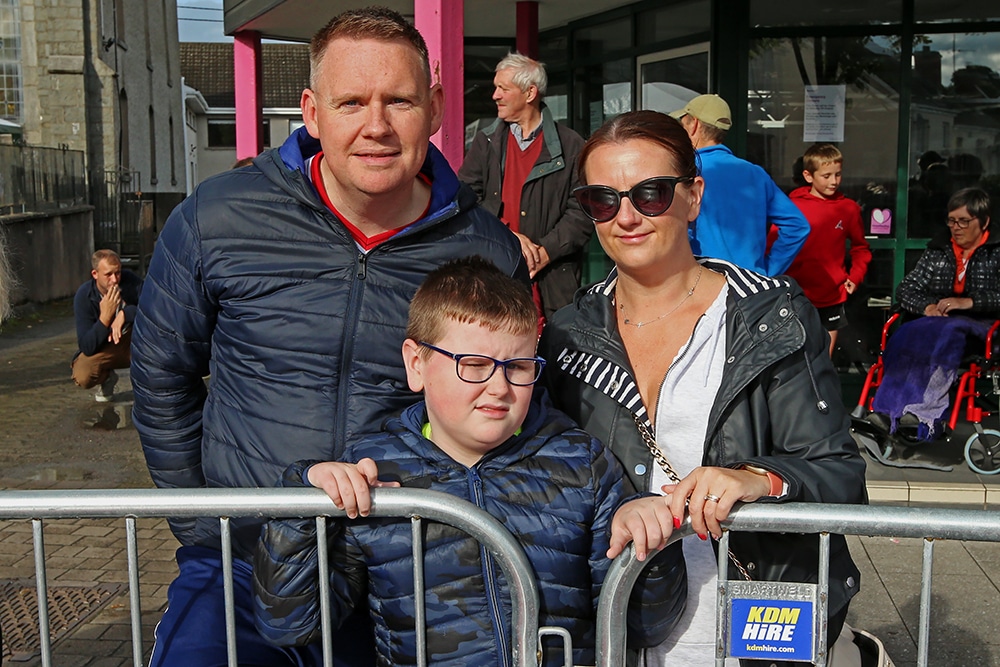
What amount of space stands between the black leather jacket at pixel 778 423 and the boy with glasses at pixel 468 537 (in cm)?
18

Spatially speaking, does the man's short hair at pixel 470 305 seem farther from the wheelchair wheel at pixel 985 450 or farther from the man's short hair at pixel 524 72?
the wheelchair wheel at pixel 985 450

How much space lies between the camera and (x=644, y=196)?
2.44m

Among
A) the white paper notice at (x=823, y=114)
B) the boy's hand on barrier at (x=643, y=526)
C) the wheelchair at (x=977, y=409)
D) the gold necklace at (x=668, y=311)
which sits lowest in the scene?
the wheelchair at (x=977, y=409)

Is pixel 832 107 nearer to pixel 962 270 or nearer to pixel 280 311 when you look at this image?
pixel 962 270

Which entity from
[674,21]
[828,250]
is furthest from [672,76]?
[828,250]

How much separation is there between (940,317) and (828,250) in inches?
36.5

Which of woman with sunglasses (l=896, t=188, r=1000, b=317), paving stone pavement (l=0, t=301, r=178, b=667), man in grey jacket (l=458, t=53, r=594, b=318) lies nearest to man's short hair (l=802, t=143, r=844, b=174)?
woman with sunglasses (l=896, t=188, r=1000, b=317)

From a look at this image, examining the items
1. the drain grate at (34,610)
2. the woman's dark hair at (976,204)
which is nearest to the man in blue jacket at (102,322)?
the drain grate at (34,610)

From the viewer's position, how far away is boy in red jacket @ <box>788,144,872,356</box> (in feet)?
23.9

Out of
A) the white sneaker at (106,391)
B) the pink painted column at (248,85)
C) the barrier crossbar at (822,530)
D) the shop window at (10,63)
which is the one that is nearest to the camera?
the barrier crossbar at (822,530)

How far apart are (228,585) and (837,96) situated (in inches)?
270

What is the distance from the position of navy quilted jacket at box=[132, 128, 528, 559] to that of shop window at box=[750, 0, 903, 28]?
5864 mm

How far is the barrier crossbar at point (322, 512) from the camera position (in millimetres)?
2039

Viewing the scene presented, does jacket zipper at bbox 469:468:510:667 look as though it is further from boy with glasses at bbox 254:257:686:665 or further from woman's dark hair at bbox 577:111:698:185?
woman's dark hair at bbox 577:111:698:185
